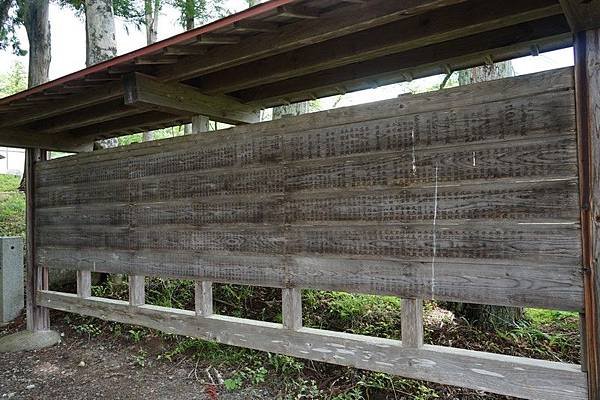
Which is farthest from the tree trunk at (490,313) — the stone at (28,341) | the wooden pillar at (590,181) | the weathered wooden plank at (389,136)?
the stone at (28,341)

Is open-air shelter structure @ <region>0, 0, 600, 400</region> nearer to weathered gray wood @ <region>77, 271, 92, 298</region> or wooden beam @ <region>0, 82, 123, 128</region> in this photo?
wooden beam @ <region>0, 82, 123, 128</region>

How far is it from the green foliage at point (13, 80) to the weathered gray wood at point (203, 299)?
2972 cm

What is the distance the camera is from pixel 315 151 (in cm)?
296

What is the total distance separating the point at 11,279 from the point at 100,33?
4072 mm

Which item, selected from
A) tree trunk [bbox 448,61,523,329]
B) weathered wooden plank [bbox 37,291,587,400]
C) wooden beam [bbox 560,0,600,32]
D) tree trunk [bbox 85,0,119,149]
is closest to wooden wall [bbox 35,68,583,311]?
wooden beam [bbox 560,0,600,32]

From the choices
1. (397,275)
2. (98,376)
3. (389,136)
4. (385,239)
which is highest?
(389,136)

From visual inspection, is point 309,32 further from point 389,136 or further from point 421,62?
point 421,62

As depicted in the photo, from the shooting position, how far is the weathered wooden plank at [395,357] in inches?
86.0

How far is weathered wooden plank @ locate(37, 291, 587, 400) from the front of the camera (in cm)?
219

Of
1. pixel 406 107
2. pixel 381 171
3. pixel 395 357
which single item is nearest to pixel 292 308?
pixel 395 357

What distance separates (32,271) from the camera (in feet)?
17.0

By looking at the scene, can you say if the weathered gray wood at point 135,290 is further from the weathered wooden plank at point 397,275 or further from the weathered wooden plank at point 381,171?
the weathered wooden plank at point 381,171

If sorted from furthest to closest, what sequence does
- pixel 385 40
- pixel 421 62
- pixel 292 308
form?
pixel 421 62
pixel 292 308
pixel 385 40

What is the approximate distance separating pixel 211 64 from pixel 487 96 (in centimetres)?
192
